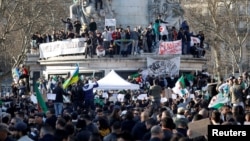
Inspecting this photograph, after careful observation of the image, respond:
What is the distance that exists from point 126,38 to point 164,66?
6.57ft

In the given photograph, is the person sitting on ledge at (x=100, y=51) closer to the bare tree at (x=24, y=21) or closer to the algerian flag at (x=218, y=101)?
the algerian flag at (x=218, y=101)

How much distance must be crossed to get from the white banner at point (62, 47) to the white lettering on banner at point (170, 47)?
3322 mm

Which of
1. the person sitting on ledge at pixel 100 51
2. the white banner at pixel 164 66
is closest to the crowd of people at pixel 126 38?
the person sitting on ledge at pixel 100 51

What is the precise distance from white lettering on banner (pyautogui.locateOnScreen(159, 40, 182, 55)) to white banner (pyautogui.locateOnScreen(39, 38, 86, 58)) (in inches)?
131

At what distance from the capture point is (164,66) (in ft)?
140

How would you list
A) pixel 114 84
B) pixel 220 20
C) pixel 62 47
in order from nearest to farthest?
pixel 114 84, pixel 62 47, pixel 220 20

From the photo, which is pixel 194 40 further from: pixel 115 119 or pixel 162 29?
pixel 115 119

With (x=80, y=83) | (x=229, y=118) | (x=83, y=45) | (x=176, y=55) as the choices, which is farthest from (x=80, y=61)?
(x=229, y=118)

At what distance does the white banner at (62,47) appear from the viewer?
44.0 m

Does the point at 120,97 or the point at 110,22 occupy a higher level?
the point at 110,22

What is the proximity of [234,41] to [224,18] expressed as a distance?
6.68 m

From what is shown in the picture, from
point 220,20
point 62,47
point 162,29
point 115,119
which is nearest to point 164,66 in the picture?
point 162,29

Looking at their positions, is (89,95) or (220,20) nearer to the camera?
(89,95)

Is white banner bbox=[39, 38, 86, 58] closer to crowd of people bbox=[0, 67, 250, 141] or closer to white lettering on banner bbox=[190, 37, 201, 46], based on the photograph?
white lettering on banner bbox=[190, 37, 201, 46]
